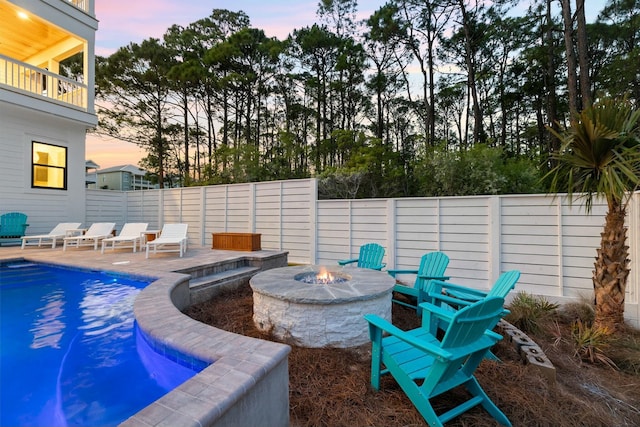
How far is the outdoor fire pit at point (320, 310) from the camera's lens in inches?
116

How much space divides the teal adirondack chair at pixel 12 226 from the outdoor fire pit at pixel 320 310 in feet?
31.5

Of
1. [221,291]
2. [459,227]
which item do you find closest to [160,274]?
[221,291]

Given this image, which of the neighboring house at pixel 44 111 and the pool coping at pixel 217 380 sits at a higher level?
the neighboring house at pixel 44 111

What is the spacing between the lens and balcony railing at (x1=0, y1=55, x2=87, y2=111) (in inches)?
334

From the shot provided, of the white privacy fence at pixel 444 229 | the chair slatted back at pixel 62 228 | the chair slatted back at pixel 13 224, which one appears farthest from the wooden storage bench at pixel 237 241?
the chair slatted back at pixel 13 224

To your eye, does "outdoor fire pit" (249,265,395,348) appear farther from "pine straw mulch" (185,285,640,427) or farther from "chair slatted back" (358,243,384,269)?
"chair slatted back" (358,243,384,269)

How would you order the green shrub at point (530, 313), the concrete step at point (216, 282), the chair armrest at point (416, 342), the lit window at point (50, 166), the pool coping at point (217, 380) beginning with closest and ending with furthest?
the pool coping at point (217, 380)
the chair armrest at point (416, 342)
the green shrub at point (530, 313)
the concrete step at point (216, 282)
the lit window at point (50, 166)

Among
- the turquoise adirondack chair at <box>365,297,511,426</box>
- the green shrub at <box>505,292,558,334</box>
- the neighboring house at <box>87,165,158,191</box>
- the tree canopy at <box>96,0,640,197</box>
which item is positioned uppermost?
the tree canopy at <box>96,0,640,197</box>

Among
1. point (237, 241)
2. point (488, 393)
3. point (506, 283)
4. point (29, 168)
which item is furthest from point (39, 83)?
point (488, 393)

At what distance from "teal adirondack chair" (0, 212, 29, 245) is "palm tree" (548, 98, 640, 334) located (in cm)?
1287

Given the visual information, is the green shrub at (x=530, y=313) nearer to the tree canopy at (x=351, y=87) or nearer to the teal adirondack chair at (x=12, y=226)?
the tree canopy at (x=351, y=87)

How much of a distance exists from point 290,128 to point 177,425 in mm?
18389

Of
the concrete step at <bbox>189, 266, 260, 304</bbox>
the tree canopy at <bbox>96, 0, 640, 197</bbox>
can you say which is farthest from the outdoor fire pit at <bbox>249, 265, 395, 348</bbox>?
the tree canopy at <bbox>96, 0, 640, 197</bbox>

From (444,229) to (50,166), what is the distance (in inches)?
482
